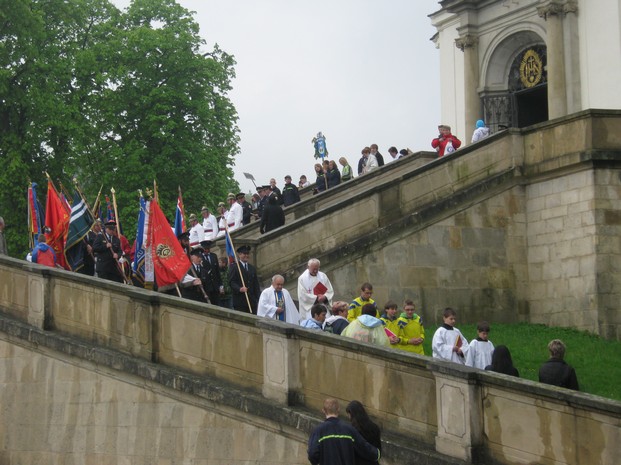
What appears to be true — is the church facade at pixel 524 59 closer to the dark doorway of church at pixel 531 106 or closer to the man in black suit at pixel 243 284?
the dark doorway of church at pixel 531 106

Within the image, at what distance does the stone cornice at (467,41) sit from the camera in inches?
1213

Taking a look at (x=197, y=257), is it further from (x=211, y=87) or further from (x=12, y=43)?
(x=211, y=87)

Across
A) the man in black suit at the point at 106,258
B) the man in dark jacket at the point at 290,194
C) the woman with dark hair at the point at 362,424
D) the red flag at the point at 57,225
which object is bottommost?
the woman with dark hair at the point at 362,424

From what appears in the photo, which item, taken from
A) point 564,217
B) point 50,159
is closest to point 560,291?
point 564,217

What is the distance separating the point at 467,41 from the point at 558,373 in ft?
67.0

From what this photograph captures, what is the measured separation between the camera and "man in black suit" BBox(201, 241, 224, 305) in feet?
57.0

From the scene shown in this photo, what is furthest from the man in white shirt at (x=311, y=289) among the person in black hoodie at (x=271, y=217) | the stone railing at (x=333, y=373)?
the person in black hoodie at (x=271, y=217)

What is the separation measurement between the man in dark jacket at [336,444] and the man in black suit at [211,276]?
7.95m

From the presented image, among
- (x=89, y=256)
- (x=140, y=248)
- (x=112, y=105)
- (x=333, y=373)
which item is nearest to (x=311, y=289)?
(x=140, y=248)

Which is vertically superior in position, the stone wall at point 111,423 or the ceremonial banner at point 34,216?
the ceremonial banner at point 34,216

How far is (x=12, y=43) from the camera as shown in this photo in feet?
122

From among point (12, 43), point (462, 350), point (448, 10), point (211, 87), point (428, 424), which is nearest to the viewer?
point (428, 424)

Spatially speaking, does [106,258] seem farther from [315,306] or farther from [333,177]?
[333,177]

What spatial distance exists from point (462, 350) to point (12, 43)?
26.9 metres
